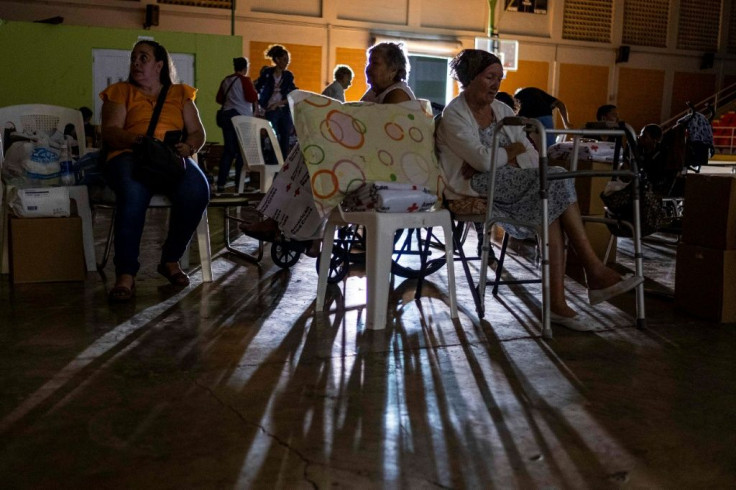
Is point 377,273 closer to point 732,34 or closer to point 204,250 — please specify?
point 204,250

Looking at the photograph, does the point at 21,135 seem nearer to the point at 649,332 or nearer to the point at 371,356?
the point at 371,356

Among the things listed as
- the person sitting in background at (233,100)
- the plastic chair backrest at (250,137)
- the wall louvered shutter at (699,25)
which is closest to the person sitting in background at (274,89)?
the person sitting in background at (233,100)

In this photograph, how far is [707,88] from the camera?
17375 millimetres

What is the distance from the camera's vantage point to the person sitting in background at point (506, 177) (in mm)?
3466

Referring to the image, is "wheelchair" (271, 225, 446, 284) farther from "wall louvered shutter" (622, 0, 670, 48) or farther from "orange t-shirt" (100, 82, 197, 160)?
"wall louvered shutter" (622, 0, 670, 48)

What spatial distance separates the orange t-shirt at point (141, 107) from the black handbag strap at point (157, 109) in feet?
0.08

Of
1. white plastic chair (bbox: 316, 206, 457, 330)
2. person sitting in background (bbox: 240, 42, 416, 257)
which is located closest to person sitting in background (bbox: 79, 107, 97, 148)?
person sitting in background (bbox: 240, 42, 416, 257)

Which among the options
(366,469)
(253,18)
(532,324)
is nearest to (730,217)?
(532,324)

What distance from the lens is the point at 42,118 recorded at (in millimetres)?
4605

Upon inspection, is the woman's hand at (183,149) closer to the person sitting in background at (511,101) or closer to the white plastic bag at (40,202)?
the white plastic bag at (40,202)

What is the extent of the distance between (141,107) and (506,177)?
1.85 meters

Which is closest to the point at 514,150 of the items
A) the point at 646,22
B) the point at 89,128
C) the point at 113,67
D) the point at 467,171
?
the point at 467,171

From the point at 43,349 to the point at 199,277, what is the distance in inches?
59.1

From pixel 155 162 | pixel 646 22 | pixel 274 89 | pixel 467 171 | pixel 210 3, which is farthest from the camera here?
pixel 646 22
